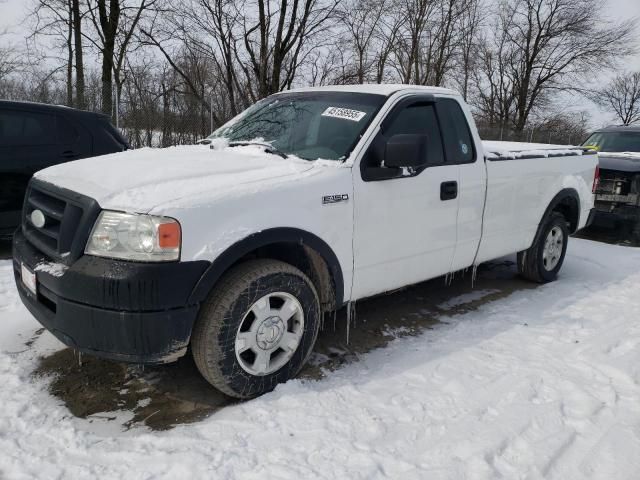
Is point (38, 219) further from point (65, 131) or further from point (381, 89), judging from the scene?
point (65, 131)

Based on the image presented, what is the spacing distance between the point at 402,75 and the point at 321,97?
22.4 meters

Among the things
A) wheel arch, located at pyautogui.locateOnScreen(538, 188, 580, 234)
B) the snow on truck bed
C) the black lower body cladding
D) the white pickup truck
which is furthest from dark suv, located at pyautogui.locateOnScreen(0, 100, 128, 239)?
wheel arch, located at pyautogui.locateOnScreen(538, 188, 580, 234)

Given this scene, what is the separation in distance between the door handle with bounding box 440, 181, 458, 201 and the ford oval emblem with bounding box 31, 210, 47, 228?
2.70 metres

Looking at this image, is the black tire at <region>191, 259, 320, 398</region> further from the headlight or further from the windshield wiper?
the windshield wiper

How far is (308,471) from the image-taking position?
2328 millimetres

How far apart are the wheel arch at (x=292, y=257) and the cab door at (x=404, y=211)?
0.19 m

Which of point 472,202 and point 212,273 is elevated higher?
point 472,202

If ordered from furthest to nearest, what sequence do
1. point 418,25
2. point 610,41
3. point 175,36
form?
point 610,41
point 418,25
point 175,36

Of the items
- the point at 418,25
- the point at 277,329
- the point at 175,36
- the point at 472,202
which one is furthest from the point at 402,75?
the point at 277,329

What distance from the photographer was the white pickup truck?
2512mm

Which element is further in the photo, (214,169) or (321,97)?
(321,97)

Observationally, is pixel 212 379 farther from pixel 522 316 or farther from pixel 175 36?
pixel 175 36

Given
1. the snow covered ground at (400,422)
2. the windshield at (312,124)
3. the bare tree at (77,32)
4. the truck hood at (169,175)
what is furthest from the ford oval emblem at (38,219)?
the bare tree at (77,32)

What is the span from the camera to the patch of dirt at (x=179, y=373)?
2.85 m
